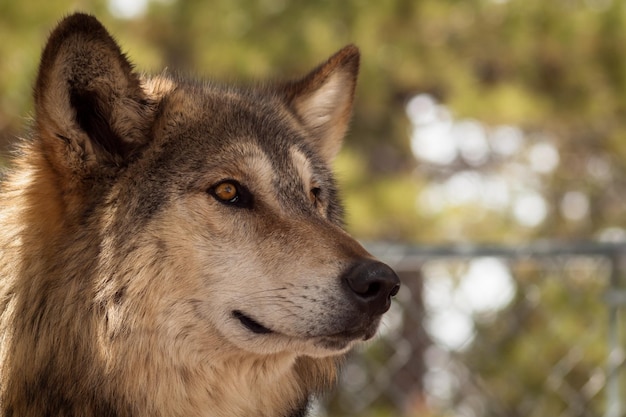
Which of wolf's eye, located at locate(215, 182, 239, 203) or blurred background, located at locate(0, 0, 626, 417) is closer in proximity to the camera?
wolf's eye, located at locate(215, 182, 239, 203)

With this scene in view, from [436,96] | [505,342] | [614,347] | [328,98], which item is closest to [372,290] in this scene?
[328,98]

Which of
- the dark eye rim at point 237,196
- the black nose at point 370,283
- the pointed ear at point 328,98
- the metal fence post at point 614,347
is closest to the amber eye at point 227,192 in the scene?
the dark eye rim at point 237,196

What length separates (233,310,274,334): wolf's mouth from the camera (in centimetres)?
262

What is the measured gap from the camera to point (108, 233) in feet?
8.55

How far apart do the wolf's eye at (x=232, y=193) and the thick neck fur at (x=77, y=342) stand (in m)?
0.35

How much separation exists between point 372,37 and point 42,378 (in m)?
6.83

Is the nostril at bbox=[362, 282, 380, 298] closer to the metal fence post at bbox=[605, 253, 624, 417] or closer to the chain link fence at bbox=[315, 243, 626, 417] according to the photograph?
the chain link fence at bbox=[315, 243, 626, 417]

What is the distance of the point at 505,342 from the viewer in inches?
314

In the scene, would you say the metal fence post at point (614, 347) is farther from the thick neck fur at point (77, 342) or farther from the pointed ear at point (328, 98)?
the thick neck fur at point (77, 342)

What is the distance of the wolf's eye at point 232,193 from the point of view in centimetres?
272

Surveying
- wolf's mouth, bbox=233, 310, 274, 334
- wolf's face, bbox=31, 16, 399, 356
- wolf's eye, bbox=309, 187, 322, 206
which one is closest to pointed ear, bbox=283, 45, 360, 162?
wolf's eye, bbox=309, 187, 322, 206

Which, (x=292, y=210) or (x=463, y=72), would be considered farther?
(x=463, y=72)

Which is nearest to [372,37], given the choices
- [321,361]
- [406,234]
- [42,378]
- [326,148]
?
[406,234]

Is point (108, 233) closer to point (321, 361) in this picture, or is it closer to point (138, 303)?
point (138, 303)
